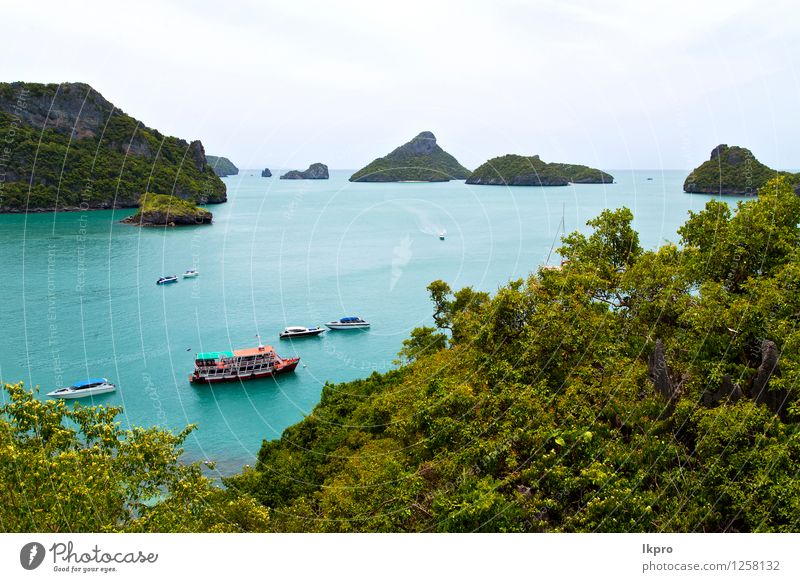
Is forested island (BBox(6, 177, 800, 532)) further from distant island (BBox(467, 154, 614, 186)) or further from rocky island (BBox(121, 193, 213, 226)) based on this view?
rocky island (BBox(121, 193, 213, 226))

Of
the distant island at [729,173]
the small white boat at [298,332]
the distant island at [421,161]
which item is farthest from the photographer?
the distant island at [729,173]

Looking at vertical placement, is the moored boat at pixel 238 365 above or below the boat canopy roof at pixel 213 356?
below

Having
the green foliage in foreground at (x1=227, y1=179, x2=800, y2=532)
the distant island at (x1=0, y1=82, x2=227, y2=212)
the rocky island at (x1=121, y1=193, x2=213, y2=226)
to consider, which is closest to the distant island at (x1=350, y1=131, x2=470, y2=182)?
the green foliage in foreground at (x1=227, y1=179, x2=800, y2=532)

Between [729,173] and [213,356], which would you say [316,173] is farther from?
[213,356]

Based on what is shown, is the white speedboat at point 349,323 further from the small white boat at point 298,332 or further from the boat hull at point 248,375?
the boat hull at point 248,375

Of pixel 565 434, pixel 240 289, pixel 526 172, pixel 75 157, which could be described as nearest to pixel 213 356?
pixel 240 289

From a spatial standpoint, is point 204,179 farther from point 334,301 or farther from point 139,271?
point 334,301

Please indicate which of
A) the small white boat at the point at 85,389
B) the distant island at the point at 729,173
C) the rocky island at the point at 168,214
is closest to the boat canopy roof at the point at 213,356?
the small white boat at the point at 85,389
